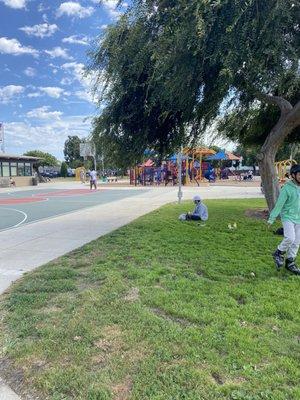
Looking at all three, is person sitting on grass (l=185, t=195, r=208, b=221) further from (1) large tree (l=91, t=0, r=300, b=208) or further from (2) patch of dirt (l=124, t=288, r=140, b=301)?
(2) patch of dirt (l=124, t=288, r=140, b=301)

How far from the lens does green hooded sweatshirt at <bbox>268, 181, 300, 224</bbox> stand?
19.8ft

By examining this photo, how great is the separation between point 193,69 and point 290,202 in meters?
3.60

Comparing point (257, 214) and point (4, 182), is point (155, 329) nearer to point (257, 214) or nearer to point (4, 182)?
point (257, 214)

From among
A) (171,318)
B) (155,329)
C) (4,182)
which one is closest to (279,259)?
(171,318)

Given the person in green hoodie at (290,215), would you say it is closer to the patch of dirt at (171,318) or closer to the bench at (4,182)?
the patch of dirt at (171,318)

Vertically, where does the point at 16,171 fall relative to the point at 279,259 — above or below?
above

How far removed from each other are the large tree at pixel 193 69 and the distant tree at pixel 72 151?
93204 millimetres

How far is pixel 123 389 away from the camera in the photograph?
120 inches

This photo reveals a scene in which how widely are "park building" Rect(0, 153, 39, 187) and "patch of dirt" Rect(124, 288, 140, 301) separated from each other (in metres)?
37.2

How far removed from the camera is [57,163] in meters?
102

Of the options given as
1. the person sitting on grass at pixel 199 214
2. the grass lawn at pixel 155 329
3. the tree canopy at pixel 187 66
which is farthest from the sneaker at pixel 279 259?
the person sitting on grass at pixel 199 214

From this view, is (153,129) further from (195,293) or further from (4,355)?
(4,355)

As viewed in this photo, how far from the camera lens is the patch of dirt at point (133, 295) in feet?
16.3

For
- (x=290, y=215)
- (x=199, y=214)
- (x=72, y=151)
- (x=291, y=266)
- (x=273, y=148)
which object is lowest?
(x=291, y=266)
